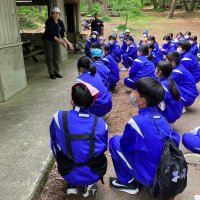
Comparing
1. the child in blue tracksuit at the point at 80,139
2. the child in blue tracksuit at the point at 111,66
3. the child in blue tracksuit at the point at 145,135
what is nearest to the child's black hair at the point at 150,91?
the child in blue tracksuit at the point at 145,135

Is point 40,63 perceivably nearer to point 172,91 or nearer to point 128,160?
point 172,91

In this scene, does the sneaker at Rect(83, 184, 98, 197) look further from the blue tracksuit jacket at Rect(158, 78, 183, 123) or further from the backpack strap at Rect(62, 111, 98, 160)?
the blue tracksuit jacket at Rect(158, 78, 183, 123)

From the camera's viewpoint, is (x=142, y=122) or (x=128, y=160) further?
(x=128, y=160)

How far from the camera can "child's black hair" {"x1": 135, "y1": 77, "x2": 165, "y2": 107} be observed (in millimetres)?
2477

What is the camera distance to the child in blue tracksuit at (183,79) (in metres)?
4.77

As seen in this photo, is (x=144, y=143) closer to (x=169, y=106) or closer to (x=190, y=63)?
(x=169, y=106)

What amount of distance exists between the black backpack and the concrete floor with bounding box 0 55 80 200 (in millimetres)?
1193

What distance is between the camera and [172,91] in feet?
12.3

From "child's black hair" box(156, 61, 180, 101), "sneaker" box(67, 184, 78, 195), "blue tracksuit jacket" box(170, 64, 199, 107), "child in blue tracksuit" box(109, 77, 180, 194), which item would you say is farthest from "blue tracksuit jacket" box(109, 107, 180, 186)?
"blue tracksuit jacket" box(170, 64, 199, 107)

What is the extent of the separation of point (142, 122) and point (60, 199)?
1167 millimetres

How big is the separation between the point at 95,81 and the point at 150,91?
5.10 ft

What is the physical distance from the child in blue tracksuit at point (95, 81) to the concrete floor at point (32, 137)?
807 millimetres

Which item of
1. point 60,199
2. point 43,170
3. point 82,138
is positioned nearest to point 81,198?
point 60,199

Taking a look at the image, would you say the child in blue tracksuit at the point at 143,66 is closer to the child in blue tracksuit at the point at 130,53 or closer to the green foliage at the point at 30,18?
the child in blue tracksuit at the point at 130,53
